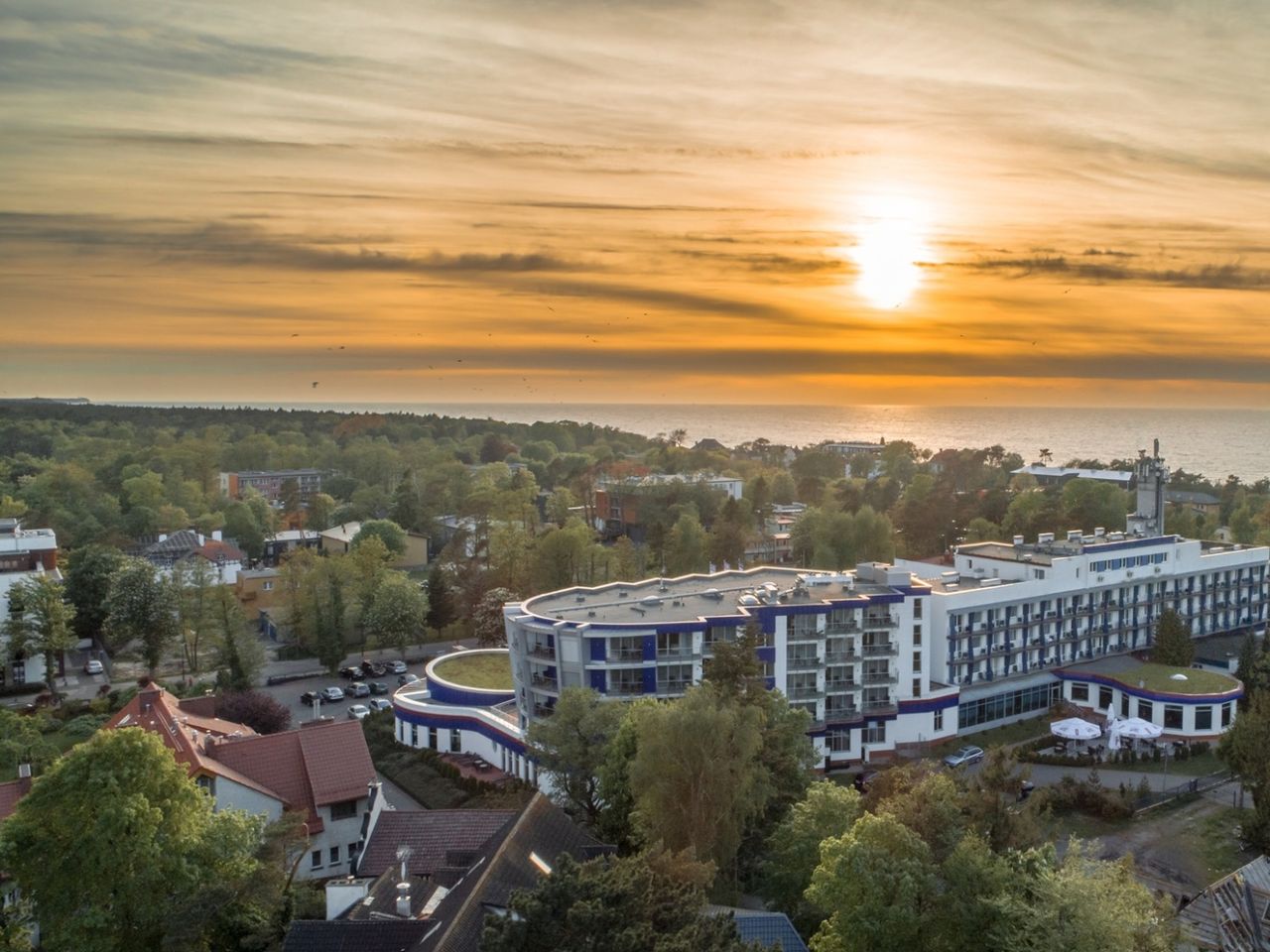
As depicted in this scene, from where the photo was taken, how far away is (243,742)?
2953cm

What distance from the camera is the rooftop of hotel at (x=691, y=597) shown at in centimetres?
3594

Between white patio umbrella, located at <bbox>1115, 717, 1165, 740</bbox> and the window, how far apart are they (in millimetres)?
25132

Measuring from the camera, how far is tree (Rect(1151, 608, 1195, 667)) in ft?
138

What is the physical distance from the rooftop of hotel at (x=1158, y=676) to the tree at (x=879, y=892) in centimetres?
2394

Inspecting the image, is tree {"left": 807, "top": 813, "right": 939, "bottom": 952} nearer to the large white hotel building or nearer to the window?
the window

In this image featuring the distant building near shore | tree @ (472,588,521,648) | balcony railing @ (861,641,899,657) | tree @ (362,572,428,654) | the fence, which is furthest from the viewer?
the distant building near shore

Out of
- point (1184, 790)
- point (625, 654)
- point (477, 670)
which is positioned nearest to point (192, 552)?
point (477, 670)

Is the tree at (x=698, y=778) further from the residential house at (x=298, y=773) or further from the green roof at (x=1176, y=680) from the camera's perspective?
the green roof at (x=1176, y=680)

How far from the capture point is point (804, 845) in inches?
918

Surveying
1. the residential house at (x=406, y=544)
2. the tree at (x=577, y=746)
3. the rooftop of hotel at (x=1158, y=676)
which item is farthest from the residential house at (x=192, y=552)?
the rooftop of hotel at (x=1158, y=676)

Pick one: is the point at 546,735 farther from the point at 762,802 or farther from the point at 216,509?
the point at 216,509

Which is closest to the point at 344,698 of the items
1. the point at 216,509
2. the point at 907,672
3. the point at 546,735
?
the point at 546,735

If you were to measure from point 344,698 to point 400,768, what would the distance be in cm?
928

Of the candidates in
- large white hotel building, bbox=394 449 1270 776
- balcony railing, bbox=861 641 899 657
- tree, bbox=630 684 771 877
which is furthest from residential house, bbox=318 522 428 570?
tree, bbox=630 684 771 877
